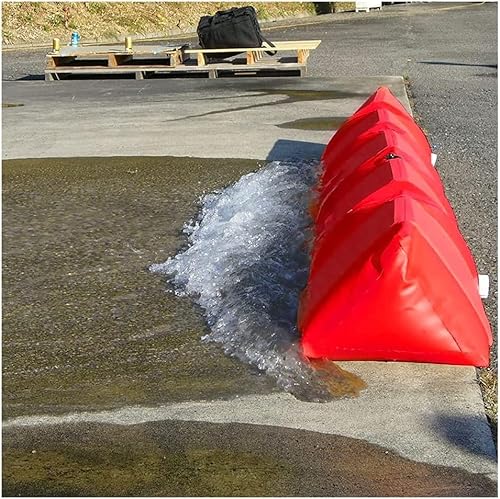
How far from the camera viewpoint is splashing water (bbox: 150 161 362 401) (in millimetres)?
4414

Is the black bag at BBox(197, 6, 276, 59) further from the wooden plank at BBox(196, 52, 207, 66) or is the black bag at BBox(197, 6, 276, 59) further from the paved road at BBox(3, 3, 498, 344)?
the paved road at BBox(3, 3, 498, 344)

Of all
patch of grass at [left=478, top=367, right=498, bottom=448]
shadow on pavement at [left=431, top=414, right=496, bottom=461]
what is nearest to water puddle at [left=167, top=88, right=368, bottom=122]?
patch of grass at [left=478, top=367, right=498, bottom=448]

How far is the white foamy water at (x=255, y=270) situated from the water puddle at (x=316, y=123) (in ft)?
8.12

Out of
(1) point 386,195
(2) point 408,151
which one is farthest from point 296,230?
(1) point 386,195

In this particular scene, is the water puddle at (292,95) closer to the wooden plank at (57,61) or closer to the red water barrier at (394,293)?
the wooden plank at (57,61)

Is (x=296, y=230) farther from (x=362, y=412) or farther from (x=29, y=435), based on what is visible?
(x=29, y=435)

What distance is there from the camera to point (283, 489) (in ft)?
11.1

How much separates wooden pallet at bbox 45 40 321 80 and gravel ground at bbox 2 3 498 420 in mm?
662

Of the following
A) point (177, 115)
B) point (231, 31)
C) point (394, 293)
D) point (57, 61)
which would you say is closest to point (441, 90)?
point (231, 31)

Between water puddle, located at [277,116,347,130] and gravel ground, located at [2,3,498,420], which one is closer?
gravel ground, located at [2,3,498,420]

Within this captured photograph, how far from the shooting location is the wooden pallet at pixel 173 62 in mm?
14031

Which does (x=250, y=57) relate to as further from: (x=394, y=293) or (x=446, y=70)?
(x=394, y=293)

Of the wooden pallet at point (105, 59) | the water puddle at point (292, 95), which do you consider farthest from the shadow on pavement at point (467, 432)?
the wooden pallet at point (105, 59)

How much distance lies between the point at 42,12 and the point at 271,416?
69.7ft
